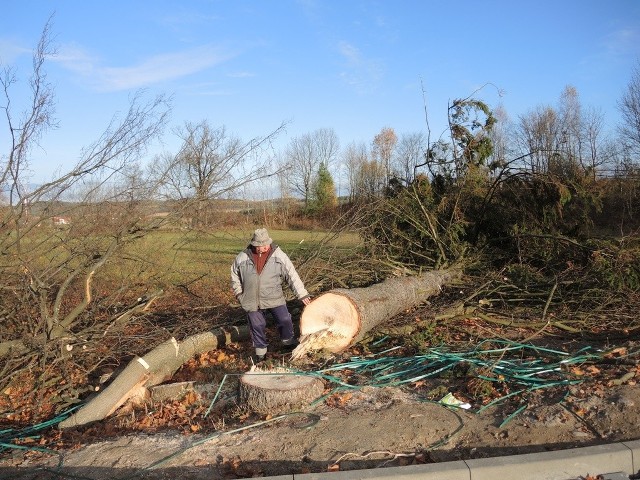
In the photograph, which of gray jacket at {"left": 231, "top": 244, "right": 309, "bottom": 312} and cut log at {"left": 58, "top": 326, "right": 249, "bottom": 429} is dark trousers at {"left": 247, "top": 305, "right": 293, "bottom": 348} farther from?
cut log at {"left": 58, "top": 326, "right": 249, "bottom": 429}

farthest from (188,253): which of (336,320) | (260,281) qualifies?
(336,320)

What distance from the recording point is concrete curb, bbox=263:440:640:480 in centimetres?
318

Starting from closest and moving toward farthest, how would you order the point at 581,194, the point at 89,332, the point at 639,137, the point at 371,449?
the point at 371,449
the point at 89,332
the point at 581,194
the point at 639,137

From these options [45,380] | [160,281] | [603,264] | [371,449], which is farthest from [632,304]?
[45,380]

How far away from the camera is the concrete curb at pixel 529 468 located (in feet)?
10.4

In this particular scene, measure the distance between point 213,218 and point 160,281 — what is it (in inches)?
51.0

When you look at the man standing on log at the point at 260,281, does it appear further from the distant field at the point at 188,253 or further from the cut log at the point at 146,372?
the distant field at the point at 188,253

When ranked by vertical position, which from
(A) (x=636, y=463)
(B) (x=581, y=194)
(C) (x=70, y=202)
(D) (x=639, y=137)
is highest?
(D) (x=639, y=137)

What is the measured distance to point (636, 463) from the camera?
3.36 metres

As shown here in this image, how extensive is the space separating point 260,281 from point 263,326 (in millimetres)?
527

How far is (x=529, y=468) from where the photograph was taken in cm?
323

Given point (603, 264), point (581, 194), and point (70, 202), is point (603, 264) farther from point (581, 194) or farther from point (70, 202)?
point (70, 202)

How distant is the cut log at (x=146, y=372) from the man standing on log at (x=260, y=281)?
2.48 ft

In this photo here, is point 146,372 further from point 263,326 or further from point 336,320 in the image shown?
point 336,320
